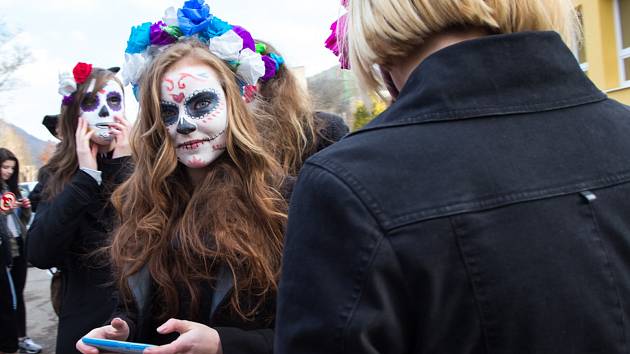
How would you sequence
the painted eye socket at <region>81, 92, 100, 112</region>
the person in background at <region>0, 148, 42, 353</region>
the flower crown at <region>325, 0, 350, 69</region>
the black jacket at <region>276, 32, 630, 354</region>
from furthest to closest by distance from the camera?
1. the person in background at <region>0, 148, 42, 353</region>
2. the painted eye socket at <region>81, 92, 100, 112</region>
3. the flower crown at <region>325, 0, 350, 69</region>
4. the black jacket at <region>276, 32, 630, 354</region>

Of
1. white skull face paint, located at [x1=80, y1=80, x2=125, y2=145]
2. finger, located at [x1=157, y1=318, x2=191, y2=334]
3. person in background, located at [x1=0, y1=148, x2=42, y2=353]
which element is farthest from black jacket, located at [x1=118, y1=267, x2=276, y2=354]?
person in background, located at [x1=0, y1=148, x2=42, y2=353]

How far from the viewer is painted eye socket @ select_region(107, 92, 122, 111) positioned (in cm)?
297

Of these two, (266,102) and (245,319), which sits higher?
(266,102)

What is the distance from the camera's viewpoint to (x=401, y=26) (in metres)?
0.89

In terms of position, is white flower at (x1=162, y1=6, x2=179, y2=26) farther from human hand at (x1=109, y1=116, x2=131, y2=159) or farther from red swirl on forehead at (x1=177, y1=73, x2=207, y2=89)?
human hand at (x1=109, y1=116, x2=131, y2=159)

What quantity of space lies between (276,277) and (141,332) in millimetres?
488

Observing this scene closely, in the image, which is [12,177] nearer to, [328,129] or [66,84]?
[66,84]

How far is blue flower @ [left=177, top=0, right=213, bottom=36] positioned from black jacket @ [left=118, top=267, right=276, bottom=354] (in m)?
1.01

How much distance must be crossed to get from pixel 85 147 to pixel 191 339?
5.15 ft

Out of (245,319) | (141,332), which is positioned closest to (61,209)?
(141,332)

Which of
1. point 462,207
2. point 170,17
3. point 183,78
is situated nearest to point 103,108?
point 170,17

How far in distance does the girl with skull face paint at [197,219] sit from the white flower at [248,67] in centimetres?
9

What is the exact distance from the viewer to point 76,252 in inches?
98.3

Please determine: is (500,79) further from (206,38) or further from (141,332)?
(206,38)
